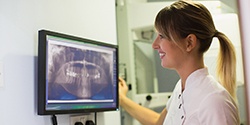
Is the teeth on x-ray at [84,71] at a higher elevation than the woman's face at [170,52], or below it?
below

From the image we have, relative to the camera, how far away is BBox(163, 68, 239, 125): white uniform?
1109mm

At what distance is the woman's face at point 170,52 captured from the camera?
4.11 feet

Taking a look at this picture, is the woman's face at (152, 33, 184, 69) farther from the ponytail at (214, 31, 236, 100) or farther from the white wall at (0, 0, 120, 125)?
the white wall at (0, 0, 120, 125)

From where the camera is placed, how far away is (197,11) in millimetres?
1222

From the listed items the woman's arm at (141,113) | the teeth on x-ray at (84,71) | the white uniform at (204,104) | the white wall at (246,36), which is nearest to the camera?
the white uniform at (204,104)

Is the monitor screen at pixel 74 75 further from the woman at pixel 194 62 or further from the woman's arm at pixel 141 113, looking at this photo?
the woman at pixel 194 62

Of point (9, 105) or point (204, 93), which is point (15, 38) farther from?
point (204, 93)

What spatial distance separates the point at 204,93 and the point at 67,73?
0.59m

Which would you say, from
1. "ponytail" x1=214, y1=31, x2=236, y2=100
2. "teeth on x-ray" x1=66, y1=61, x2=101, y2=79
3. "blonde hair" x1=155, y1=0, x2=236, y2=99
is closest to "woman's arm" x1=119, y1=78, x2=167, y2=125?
"teeth on x-ray" x1=66, y1=61, x2=101, y2=79

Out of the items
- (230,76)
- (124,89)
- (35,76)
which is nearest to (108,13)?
(124,89)

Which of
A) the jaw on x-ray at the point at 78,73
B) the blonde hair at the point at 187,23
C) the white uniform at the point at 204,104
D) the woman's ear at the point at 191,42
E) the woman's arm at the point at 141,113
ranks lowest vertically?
the woman's arm at the point at 141,113

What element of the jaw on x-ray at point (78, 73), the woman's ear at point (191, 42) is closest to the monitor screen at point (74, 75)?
the jaw on x-ray at point (78, 73)

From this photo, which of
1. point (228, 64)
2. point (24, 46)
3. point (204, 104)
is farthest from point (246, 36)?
point (24, 46)

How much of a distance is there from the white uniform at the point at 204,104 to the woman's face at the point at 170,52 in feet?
0.28
